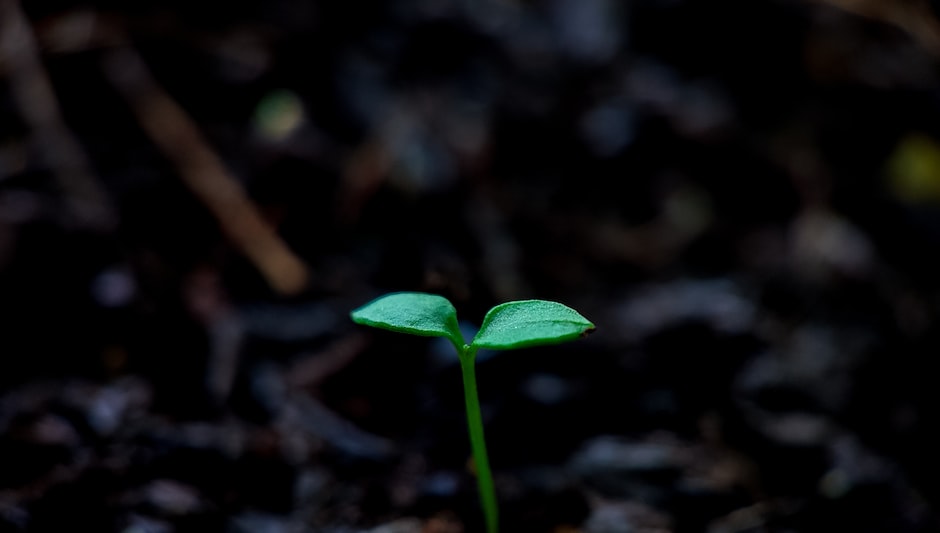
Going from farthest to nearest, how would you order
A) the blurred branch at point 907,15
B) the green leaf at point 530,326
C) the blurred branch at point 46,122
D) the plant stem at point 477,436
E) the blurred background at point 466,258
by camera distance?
the blurred branch at point 907,15 → the blurred branch at point 46,122 → the blurred background at point 466,258 → the plant stem at point 477,436 → the green leaf at point 530,326

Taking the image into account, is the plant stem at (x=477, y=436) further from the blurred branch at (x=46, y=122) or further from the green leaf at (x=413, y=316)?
the blurred branch at (x=46, y=122)

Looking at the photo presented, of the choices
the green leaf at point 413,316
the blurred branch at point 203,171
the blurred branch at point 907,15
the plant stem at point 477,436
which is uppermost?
the blurred branch at point 907,15

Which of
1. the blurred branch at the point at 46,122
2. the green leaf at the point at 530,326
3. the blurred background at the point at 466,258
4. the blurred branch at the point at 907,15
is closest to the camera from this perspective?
the green leaf at the point at 530,326

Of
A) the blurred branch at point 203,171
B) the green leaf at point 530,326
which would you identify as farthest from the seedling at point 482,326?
the blurred branch at point 203,171

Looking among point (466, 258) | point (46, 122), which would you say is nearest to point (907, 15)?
point (466, 258)

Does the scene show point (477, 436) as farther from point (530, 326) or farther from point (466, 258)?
point (466, 258)

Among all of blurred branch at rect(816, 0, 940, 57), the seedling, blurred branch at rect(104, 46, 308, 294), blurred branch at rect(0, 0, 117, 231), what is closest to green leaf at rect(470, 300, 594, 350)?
the seedling
